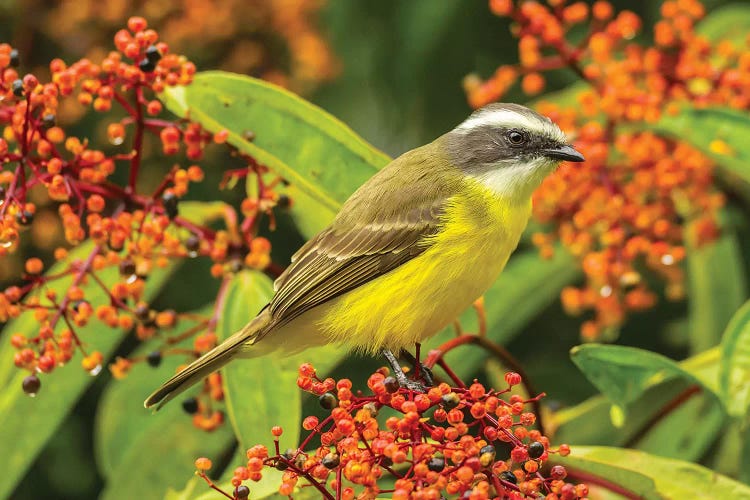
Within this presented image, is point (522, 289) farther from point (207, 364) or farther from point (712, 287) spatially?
point (207, 364)

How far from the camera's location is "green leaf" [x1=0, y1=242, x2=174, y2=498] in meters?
3.06

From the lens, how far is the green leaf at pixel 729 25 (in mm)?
3967

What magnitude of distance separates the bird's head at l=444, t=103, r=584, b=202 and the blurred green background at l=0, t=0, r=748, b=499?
0.75m

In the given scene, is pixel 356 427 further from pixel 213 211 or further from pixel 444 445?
pixel 213 211

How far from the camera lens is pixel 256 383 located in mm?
2834

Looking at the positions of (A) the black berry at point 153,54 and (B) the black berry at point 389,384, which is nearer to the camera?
(B) the black berry at point 389,384

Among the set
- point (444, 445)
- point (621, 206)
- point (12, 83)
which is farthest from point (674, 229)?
point (12, 83)

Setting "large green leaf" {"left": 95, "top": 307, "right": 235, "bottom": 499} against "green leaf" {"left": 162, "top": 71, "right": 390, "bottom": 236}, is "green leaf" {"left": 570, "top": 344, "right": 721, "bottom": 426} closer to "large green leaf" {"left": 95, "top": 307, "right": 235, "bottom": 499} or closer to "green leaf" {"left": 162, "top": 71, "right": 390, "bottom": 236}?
"green leaf" {"left": 162, "top": 71, "right": 390, "bottom": 236}

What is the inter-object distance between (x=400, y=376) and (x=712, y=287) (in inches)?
56.8

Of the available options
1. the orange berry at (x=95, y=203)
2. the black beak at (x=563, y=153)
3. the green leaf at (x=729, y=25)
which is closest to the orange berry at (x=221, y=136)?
the orange berry at (x=95, y=203)

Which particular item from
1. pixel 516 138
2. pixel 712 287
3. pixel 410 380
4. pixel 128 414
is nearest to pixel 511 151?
pixel 516 138

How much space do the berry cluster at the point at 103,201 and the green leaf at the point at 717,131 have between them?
124cm

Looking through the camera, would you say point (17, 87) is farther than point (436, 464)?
Yes

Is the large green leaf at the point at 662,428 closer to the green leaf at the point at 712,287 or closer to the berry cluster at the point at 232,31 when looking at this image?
the green leaf at the point at 712,287
